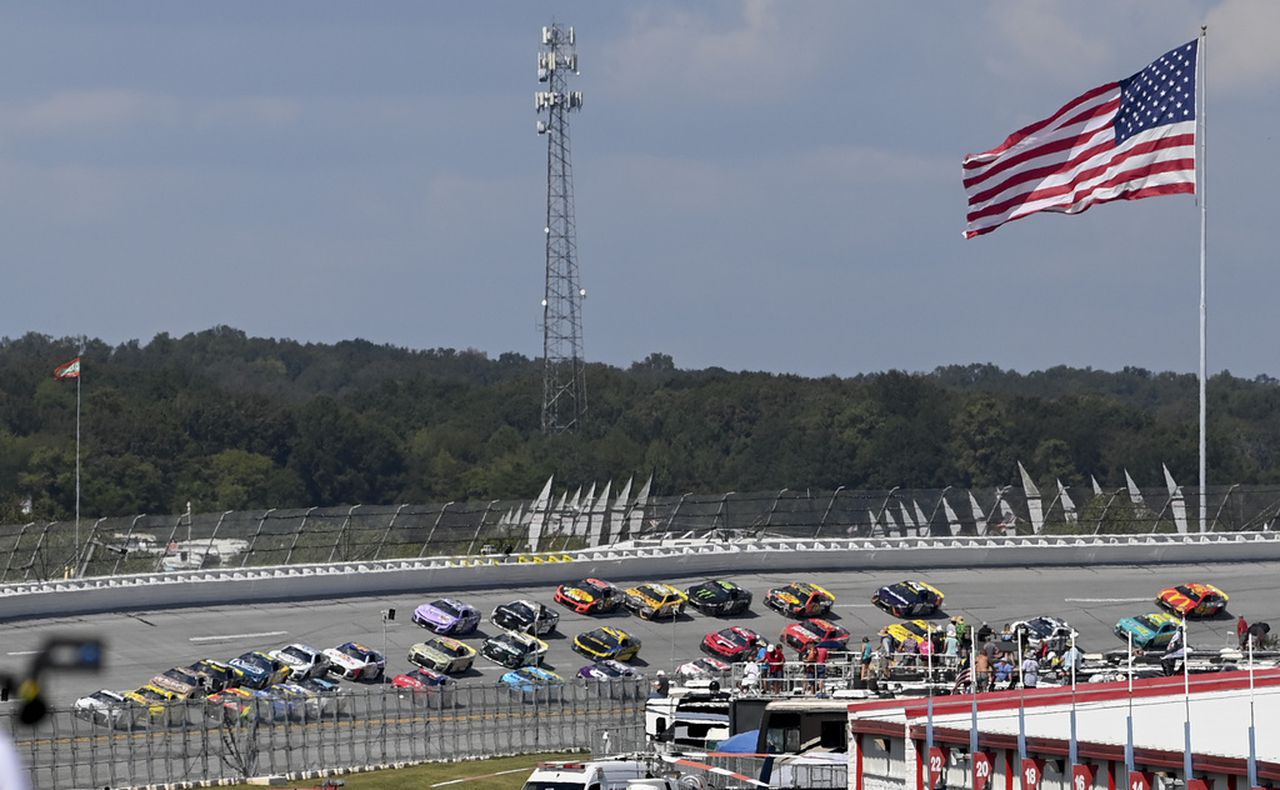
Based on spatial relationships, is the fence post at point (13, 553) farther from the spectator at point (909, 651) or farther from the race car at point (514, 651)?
the spectator at point (909, 651)

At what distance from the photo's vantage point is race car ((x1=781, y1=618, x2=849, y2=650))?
75.7 metres

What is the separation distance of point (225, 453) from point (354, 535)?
316ft

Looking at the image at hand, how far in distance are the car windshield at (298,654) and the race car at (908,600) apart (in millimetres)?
26271

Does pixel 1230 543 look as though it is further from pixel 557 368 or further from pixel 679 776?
pixel 557 368

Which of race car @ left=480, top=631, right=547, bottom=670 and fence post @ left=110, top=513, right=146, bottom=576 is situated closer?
race car @ left=480, top=631, right=547, bottom=670

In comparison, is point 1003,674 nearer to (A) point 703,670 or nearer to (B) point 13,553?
(A) point 703,670

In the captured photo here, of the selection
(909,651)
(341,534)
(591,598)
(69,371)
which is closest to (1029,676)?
(909,651)

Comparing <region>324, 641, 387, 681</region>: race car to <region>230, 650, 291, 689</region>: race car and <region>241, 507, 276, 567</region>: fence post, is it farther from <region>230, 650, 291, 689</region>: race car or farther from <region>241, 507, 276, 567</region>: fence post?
<region>241, 507, 276, 567</region>: fence post

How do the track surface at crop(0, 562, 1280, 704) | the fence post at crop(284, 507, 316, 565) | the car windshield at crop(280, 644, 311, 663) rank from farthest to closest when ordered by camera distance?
1. the fence post at crop(284, 507, 316, 565)
2. the track surface at crop(0, 562, 1280, 704)
3. the car windshield at crop(280, 644, 311, 663)

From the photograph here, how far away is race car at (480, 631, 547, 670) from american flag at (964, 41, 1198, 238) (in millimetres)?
24004

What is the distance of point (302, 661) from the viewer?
72000 millimetres

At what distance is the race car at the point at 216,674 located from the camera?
222 feet

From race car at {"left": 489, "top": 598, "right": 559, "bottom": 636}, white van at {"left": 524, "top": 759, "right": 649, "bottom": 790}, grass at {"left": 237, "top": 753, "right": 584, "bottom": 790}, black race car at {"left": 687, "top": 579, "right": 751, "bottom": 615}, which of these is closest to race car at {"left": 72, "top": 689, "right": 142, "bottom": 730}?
grass at {"left": 237, "top": 753, "right": 584, "bottom": 790}

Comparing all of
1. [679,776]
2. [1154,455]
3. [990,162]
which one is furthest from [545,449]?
[679,776]
